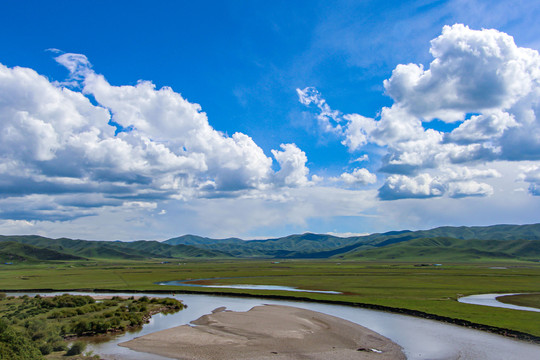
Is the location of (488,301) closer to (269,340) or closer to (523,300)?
(523,300)

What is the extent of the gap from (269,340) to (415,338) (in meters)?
14.7

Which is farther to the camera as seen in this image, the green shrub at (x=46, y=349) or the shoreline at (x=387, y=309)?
the shoreline at (x=387, y=309)

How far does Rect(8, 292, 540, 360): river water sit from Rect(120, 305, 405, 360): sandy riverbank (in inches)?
66.0

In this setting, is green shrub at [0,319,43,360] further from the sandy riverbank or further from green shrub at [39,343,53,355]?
the sandy riverbank

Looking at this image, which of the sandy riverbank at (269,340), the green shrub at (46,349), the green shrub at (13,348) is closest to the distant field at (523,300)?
the sandy riverbank at (269,340)

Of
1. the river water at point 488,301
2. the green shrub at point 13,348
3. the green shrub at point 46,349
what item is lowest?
the river water at point 488,301

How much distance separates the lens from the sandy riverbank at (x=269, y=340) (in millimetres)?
30234

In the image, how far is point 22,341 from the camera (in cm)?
2180

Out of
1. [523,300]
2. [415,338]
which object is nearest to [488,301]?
[523,300]

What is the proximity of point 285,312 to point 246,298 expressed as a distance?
19169 millimetres

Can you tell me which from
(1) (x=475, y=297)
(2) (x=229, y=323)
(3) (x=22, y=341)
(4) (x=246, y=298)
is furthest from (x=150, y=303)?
(1) (x=475, y=297)

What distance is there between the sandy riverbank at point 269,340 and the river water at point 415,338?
168cm

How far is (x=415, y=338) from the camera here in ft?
117

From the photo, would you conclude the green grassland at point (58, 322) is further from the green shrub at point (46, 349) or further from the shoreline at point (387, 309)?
the shoreline at point (387, 309)
